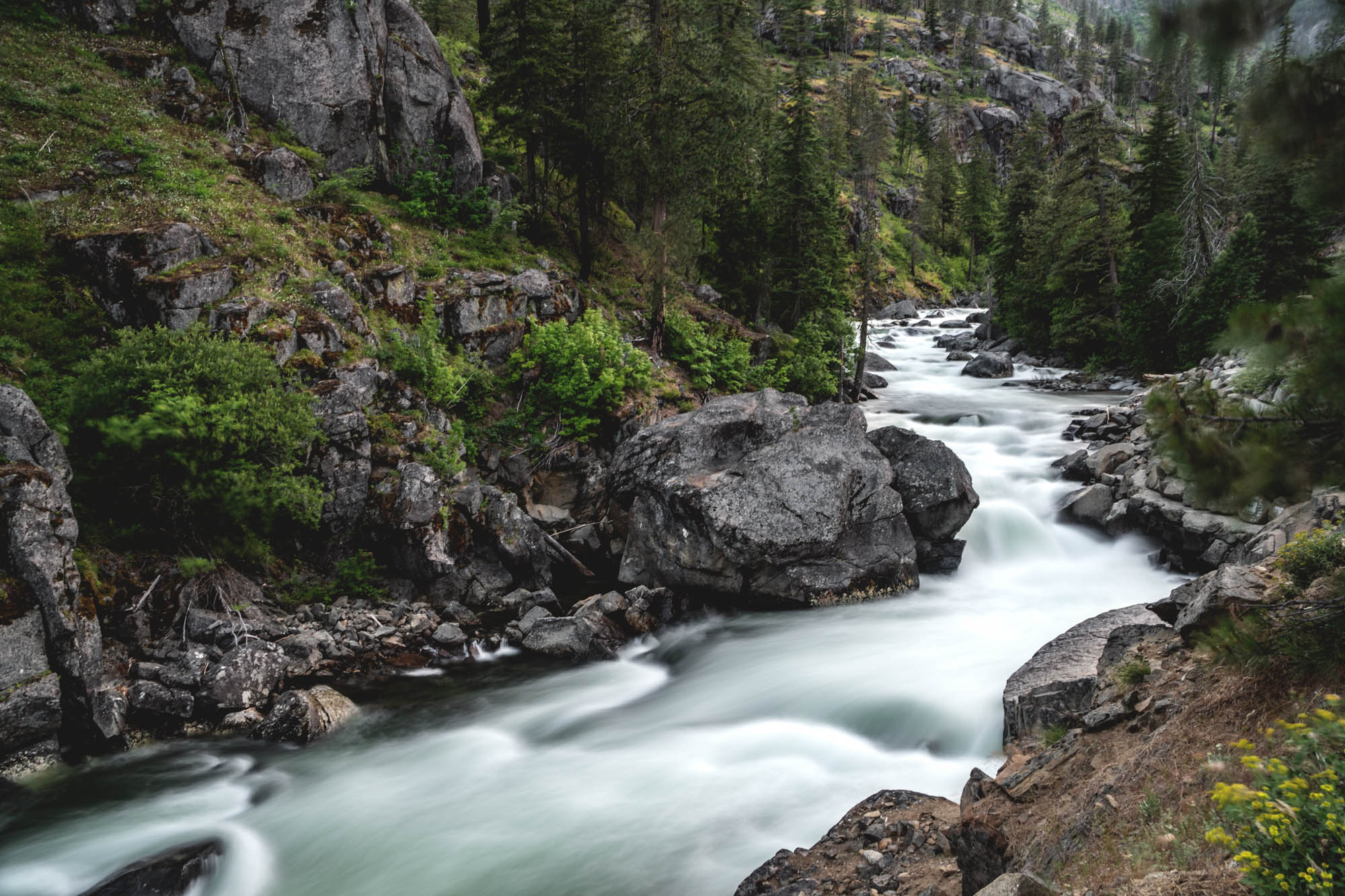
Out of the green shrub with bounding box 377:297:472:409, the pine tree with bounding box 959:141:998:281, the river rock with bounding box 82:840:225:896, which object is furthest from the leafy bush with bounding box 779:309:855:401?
the pine tree with bounding box 959:141:998:281

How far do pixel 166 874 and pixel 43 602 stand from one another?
433cm

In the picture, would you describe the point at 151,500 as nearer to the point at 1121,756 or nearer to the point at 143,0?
the point at 1121,756

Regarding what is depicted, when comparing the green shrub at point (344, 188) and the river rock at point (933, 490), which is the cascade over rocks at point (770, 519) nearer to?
the river rock at point (933, 490)

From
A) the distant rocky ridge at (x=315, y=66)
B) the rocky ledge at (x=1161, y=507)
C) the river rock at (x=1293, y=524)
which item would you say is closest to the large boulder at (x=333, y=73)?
the distant rocky ridge at (x=315, y=66)

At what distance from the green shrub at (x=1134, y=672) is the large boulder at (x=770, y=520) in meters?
7.74

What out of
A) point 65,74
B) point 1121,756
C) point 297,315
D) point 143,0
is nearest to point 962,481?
point 1121,756

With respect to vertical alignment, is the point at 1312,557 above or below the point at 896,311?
below

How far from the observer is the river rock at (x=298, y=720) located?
33.0 feet

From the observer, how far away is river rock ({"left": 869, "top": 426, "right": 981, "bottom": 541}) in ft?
52.4

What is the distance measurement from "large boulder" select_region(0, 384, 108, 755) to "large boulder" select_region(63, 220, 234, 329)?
3.94 m

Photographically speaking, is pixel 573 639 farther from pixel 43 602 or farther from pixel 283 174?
pixel 283 174

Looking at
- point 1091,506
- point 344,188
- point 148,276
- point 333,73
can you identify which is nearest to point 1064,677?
point 1091,506

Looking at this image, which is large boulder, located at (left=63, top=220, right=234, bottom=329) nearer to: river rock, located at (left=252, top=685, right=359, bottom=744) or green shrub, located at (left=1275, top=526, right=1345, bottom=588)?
river rock, located at (left=252, top=685, right=359, bottom=744)

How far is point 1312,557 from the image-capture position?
20.1ft
